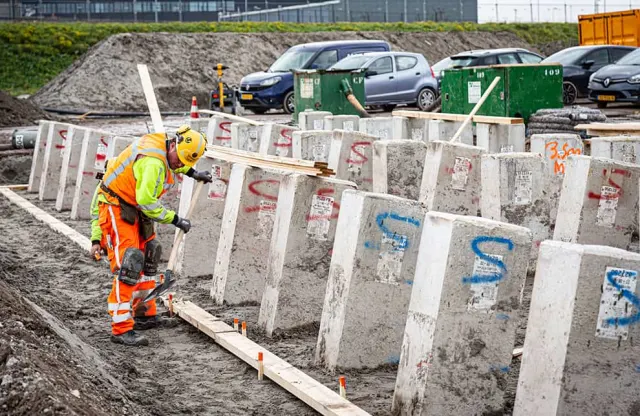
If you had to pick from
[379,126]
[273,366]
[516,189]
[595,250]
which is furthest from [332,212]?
[379,126]

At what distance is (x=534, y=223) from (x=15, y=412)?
19.8 ft

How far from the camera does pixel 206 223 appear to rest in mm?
10484

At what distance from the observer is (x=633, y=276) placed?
226 inches

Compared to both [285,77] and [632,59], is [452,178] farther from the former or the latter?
[285,77]

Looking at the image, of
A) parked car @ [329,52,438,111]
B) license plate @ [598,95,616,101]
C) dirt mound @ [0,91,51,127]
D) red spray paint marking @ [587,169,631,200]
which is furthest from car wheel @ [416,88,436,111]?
red spray paint marking @ [587,169,631,200]

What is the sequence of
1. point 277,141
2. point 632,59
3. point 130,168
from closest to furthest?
point 130,168 → point 277,141 → point 632,59

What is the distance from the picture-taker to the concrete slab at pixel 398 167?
10.5 m

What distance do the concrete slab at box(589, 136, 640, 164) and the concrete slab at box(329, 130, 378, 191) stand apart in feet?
8.19

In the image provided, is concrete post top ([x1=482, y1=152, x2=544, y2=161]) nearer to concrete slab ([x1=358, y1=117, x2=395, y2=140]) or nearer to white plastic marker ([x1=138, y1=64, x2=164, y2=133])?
white plastic marker ([x1=138, y1=64, x2=164, y2=133])

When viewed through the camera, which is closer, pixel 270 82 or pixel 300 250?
pixel 300 250

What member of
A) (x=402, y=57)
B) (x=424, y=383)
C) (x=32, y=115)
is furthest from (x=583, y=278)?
(x=32, y=115)

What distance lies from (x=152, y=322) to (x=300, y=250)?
5.29ft

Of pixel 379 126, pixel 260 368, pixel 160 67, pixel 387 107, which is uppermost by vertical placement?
pixel 160 67

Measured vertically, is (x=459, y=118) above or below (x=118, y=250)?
above
